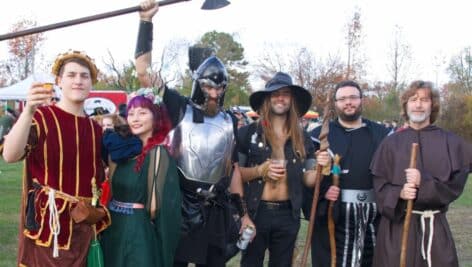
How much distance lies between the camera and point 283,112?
15.6 feet

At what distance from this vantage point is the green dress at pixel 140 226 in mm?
3717

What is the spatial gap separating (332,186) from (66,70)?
2159 millimetres

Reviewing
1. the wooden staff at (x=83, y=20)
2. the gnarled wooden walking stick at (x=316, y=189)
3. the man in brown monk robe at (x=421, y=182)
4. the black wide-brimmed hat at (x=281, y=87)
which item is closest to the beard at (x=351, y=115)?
the gnarled wooden walking stick at (x=316, y=189)

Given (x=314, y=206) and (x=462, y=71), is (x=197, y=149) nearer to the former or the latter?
(x=314, y=206)

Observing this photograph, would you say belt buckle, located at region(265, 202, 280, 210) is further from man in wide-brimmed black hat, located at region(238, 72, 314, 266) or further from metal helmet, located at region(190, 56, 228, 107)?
metal helmet, located at region(190, 56, 228, 107)

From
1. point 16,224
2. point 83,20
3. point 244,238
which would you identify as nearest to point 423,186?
point 244,238

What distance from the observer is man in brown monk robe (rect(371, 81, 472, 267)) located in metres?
4.05

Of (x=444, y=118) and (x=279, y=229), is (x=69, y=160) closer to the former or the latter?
(x=279, y=229)

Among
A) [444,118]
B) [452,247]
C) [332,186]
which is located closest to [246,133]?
[332,186]

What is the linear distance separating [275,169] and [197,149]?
0.68m

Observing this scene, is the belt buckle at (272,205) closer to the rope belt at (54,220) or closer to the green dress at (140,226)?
the green dress at (140,226)

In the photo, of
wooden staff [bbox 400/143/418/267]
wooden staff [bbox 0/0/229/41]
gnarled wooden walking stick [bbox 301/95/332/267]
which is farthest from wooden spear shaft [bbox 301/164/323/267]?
wooden staff [bbox 0/0/229/41]

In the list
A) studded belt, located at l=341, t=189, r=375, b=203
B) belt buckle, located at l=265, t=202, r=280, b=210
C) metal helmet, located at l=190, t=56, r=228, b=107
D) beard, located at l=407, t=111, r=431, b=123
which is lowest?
belt buckle, located at l=265, t=202, r=280, b=210

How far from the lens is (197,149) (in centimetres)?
411
